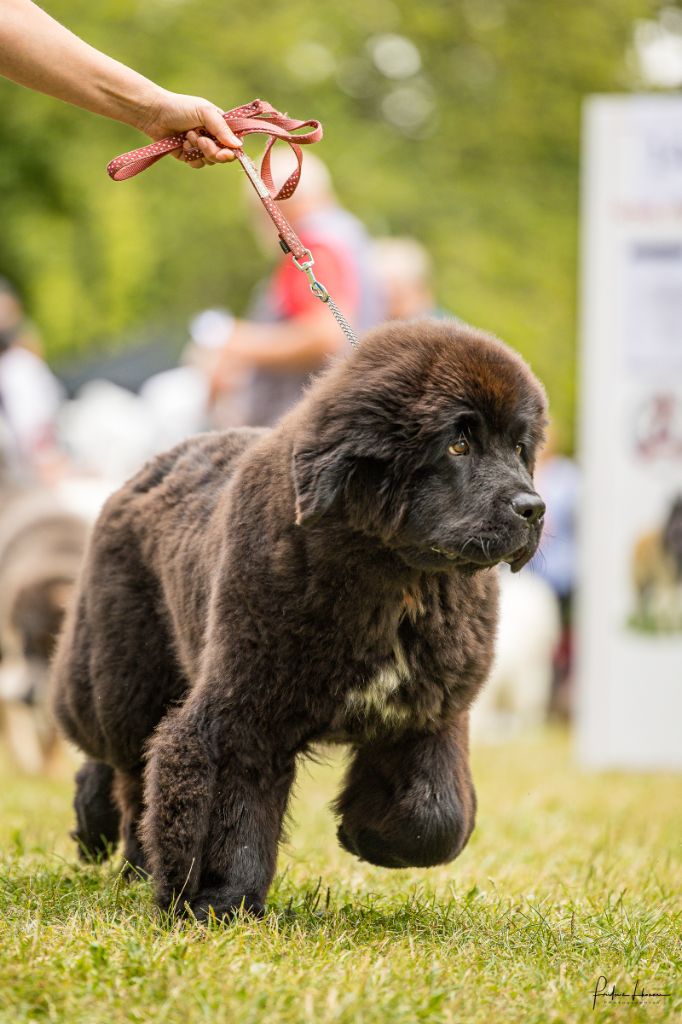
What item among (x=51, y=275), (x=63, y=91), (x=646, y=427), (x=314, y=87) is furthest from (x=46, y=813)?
(x=314, y=87)

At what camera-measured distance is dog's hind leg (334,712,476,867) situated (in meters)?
4.24

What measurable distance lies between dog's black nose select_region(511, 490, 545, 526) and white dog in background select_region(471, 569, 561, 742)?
8.25 metres

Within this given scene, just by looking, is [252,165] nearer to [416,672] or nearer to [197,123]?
[197,123]

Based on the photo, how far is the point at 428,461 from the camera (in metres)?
3.95

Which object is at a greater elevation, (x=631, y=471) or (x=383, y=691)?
(x=631, y=471)

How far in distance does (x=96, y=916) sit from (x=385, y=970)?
35.0 inches

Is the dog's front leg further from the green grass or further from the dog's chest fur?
the dog's chest fur

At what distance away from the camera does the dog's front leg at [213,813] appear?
3992 mm

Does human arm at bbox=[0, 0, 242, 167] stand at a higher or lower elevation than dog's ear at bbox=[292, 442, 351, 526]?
higher

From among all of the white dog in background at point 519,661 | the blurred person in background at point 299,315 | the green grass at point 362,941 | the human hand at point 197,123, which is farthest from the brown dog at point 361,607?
the white dog in background at point 519,661

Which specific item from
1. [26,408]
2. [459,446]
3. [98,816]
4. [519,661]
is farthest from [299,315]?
[519,661]

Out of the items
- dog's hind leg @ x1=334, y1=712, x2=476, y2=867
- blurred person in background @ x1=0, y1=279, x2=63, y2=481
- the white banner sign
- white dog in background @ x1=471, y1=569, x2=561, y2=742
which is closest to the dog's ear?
dog's hind leg @ x1=334, y1=712, x2=476, y2=867

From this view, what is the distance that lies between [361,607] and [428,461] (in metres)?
0.42

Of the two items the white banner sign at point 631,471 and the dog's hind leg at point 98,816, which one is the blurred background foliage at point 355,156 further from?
the dog's hind leg at point 98,816
